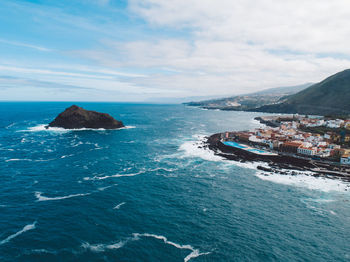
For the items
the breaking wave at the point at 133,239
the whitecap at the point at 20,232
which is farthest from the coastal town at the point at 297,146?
the whitecap at the point at 20,232

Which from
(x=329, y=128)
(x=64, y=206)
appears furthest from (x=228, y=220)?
(x=329, y=128)

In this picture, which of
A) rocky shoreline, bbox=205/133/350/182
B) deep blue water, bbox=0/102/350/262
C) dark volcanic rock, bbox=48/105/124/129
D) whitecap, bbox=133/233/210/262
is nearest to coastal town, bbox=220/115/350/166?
rocky shoreline, bbox=205/133/350/182

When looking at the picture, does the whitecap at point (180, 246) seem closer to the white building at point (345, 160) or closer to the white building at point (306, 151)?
the white building at point (345, 160)

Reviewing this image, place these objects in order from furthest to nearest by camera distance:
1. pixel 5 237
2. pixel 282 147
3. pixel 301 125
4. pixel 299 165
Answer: pixel 301 125
pixel 282 147
pixel 299 165
pixel 5 237

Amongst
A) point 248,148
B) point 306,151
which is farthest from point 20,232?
point 306,151

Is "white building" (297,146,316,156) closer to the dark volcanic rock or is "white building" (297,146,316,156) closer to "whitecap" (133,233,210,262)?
"whitecap" (133,233,210,262)

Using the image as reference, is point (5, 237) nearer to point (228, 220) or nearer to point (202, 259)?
point (202, 259)

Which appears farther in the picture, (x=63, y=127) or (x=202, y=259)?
(x=63, y=127)
